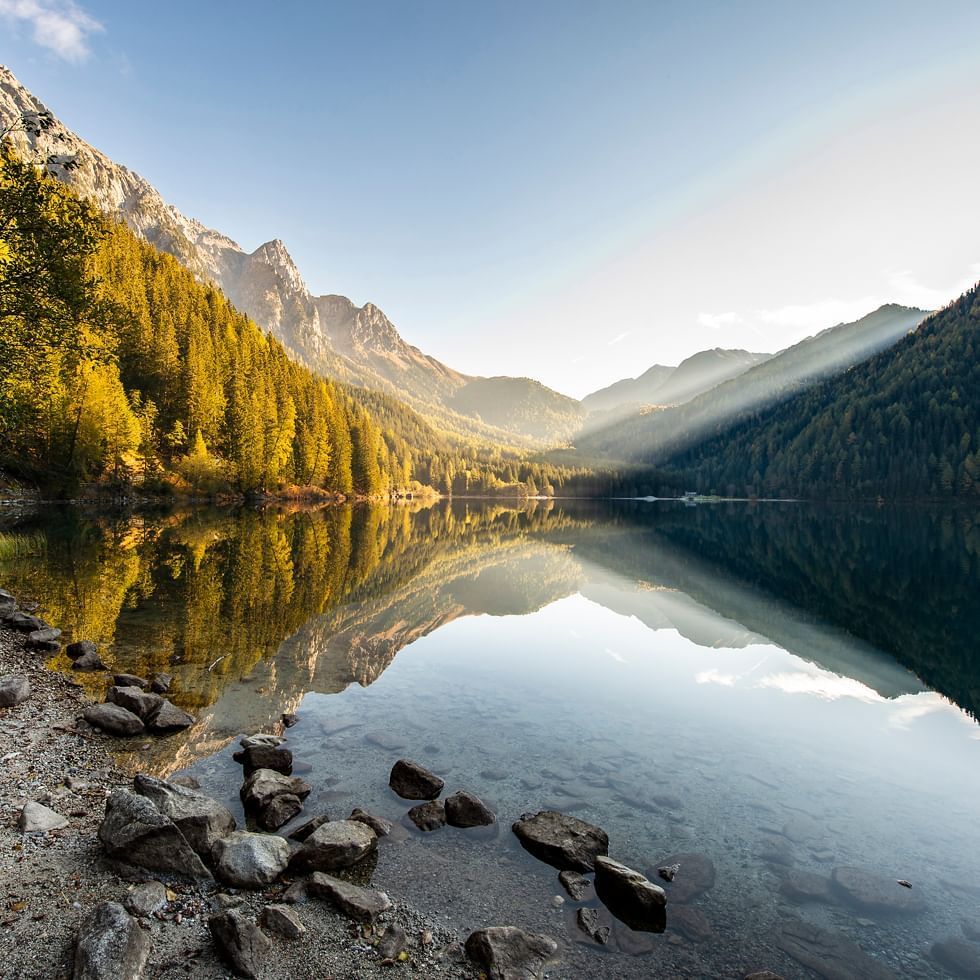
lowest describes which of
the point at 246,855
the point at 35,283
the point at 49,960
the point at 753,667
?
the point at 753,667

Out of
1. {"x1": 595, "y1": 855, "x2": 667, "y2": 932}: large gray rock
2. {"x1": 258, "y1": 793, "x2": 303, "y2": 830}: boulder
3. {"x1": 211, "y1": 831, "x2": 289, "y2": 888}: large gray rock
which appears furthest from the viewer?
{"x1": 258, "y1": 793, "x2": 303, "y2": 830}: boulder

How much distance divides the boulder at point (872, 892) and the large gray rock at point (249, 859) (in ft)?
28.3

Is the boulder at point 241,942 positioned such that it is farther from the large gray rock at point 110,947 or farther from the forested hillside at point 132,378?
the forested hillside at point 132,378

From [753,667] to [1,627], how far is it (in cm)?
2657

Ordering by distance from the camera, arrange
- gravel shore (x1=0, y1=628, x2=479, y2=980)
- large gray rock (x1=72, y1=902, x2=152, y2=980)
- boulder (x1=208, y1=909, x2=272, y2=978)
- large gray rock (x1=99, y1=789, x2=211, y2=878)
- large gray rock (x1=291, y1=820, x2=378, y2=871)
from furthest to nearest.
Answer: large gray rock (x1=291, y1=820, x2=378, y2=871) < large gray rock (x1=99, y1=789, x2=211, y2=878) < boulder (x1=208, y1=909, x2=272, y2=978) < gravel shore (x1=0, y1=628, x2=479, y2=980) < large gray rock (x1=72, y1=902, x2=152, y2=980)

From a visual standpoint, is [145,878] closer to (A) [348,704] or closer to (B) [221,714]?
(B) [221,714]

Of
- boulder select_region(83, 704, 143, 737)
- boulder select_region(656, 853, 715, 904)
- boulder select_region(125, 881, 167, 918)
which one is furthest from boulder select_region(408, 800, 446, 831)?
boulder select_region(83, 704, 143, 737)

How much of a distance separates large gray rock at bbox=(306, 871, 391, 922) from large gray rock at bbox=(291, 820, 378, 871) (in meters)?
0.46

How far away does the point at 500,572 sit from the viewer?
4341 centimetres

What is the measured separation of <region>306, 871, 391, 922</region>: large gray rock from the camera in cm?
720

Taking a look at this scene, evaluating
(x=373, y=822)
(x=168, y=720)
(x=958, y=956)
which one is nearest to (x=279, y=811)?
(x=373, y=822)

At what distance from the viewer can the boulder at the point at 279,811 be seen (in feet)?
30.9

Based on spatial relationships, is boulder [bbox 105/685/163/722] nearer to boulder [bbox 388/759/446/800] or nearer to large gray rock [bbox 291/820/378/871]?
boulder [bbox 388/759/446/800]

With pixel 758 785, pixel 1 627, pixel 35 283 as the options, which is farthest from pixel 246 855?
pixel 35 283
